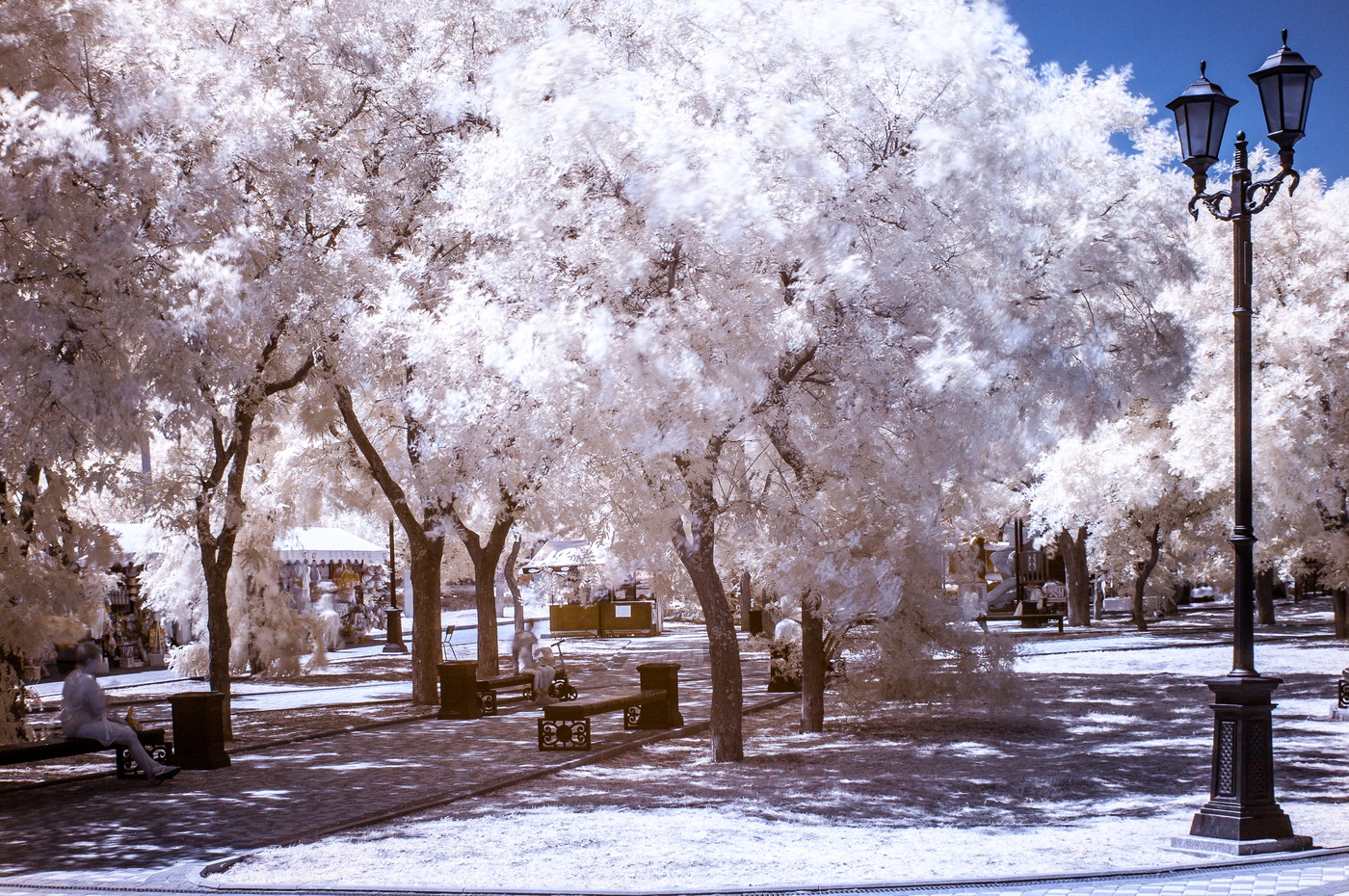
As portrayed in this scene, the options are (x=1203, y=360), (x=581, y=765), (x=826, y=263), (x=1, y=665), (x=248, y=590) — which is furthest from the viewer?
(x=248, y=590)

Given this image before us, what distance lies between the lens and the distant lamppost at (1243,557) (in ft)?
30.6

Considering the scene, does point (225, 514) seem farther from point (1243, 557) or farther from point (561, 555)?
point (561, 555)

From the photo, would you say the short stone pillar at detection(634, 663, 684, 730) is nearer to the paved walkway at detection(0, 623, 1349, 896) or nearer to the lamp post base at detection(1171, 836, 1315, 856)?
the paved walkway at detection(0, 623, 1349, 896)

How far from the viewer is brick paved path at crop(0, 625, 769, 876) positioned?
1043 cm

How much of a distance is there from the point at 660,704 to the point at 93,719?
6.93 m

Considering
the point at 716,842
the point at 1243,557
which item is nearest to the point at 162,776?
the point at 716,842

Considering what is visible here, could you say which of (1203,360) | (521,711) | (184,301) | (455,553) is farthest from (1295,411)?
(455,553)

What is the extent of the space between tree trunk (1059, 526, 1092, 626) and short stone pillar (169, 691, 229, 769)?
108 ft

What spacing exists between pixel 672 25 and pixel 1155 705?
1222 centimetres

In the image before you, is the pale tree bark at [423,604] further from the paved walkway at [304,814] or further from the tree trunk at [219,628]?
the tree trunk at [219,628]

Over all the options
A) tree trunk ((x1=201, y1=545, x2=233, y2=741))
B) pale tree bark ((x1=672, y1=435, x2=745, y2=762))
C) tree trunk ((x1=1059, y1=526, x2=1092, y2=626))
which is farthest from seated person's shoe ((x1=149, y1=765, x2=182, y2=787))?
tree trunk ((x1=1059, y1=526, x2=1092, y2=626))

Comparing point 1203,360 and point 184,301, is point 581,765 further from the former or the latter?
point 1203,360

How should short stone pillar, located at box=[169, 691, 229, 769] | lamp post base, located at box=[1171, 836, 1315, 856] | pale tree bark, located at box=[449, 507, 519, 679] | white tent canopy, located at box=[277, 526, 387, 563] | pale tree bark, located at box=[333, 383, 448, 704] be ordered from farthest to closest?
white tent canopy, located at box=[277, 526, 387, 563] < pale tree bark, located at box=[449, 507, 519, 679] < pale tree bark, located at box=[333, 383, 448, 704] < short stone pillar, located at box=[169, 691, 229, 769] < lamp post base, located at box=[1171, 836, 1315, 856]

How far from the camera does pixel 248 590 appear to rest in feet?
95.8
